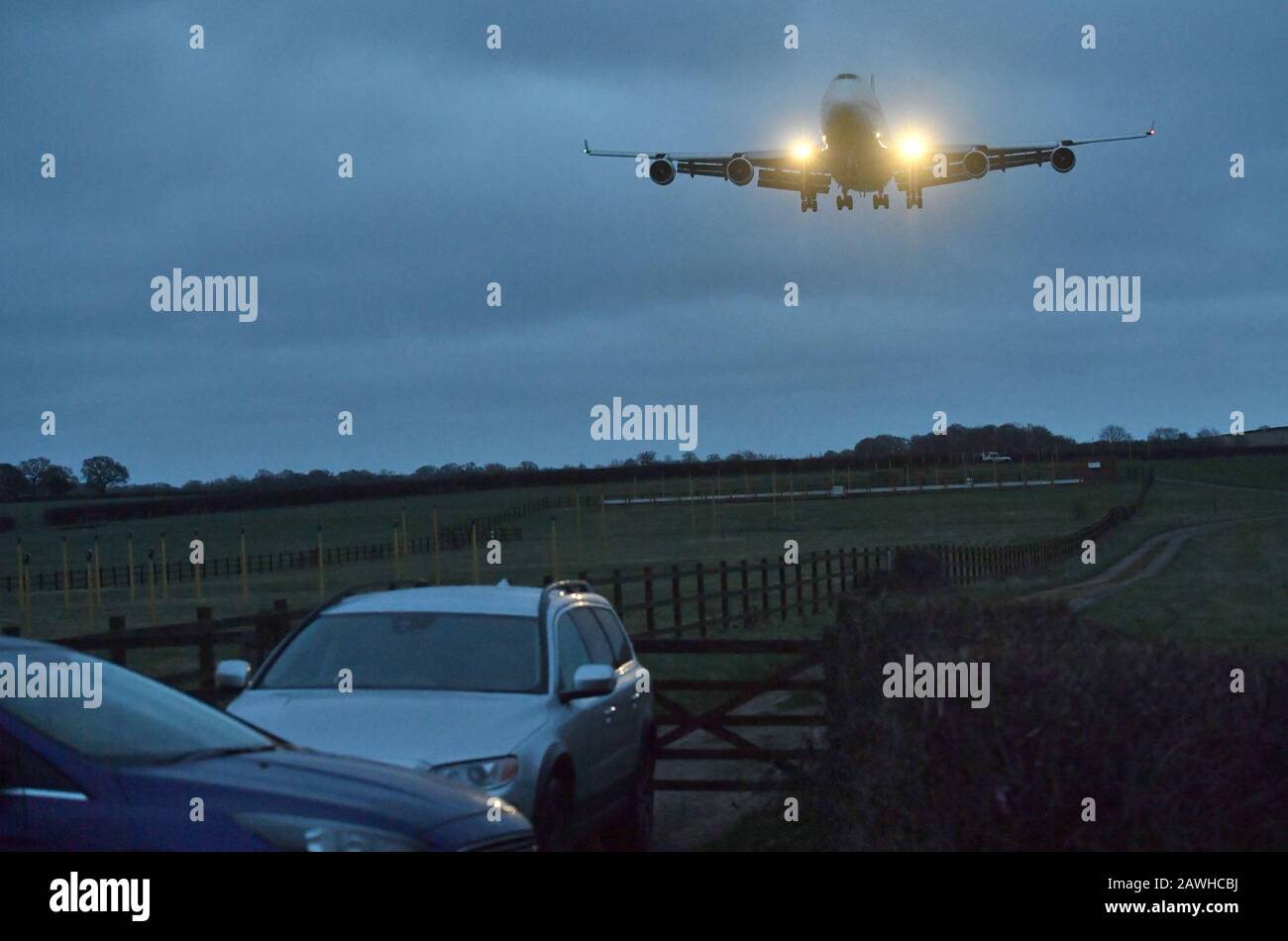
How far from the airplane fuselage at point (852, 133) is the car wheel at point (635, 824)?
2970 centimetres

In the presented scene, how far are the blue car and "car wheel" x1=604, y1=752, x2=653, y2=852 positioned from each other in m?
3.88

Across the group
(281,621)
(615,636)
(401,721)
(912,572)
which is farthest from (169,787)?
(912,572)

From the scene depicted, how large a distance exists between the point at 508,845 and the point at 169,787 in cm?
132

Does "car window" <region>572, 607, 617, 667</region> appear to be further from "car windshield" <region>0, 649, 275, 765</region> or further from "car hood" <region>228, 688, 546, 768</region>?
"car windshield" <region>0, 649, 275, 765</region>

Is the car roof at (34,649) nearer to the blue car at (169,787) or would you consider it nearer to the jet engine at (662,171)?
the blue car at (169,787)

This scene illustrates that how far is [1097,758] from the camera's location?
21.6ft

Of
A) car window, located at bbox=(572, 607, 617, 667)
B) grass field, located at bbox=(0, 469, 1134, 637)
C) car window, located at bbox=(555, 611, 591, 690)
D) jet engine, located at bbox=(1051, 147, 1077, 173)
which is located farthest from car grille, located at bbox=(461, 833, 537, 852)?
jet engine, located at bbox=(1051, 147, 1077, 173)

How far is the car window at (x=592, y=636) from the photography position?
33.0 feet

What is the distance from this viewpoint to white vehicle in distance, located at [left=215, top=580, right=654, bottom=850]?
25.8ft

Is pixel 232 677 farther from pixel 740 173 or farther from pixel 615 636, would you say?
pixel 740 173

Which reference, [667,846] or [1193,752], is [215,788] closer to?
[1193,752]
